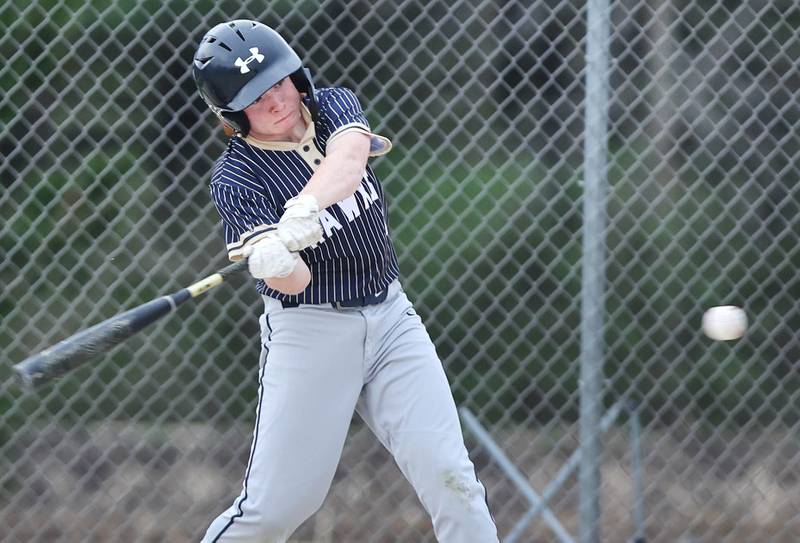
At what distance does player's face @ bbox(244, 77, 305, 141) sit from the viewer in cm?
295

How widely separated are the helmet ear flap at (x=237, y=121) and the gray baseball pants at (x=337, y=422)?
462mm

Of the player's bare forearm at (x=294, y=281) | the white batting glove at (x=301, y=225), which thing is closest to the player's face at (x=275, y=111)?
the white batting glove at (x=301, y=225)

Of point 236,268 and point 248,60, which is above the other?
point 248,60

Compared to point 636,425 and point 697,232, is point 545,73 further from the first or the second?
point 636,425

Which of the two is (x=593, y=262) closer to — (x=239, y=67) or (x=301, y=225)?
(x=301, y=225)

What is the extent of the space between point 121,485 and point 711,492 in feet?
7.21

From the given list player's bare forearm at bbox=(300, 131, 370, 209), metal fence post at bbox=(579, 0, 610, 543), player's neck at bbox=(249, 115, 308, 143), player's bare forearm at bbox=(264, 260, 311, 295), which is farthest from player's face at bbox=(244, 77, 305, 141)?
metal fence post at bbox=(579, 0, 610, 543)

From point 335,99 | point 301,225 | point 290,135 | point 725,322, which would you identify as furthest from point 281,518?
point 725,322

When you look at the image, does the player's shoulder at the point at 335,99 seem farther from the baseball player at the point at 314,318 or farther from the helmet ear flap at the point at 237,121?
the helmet ear flap at the point at 237,121

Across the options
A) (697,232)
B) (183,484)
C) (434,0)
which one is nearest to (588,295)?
(697,232)

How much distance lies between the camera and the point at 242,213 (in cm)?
292

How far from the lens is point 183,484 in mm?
4289

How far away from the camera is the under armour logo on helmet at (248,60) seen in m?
2.89

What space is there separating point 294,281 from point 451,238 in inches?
49.5
